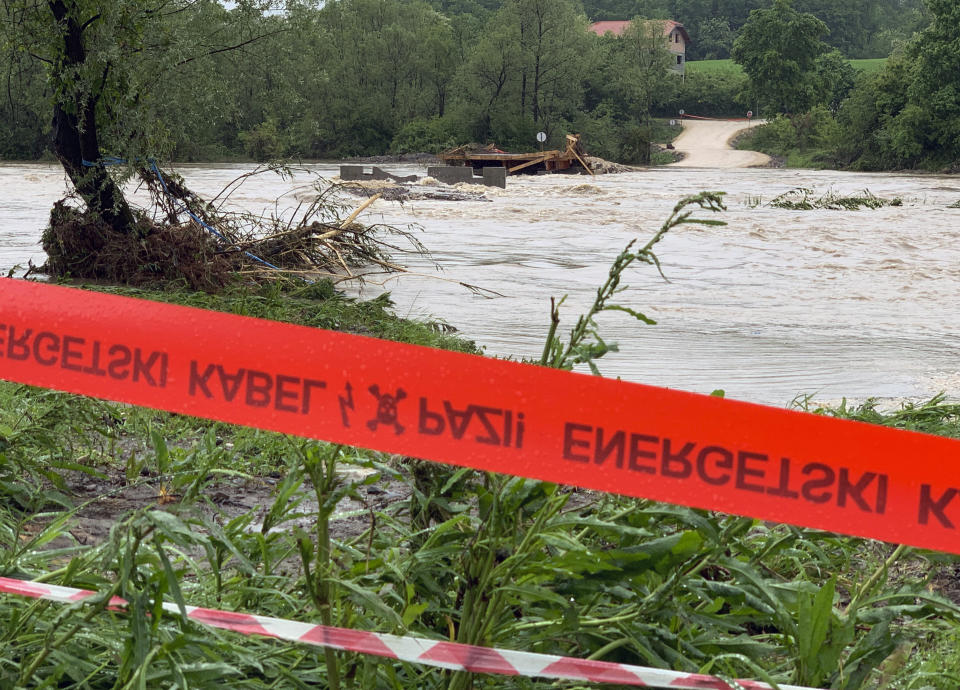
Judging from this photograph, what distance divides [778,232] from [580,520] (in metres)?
17.6

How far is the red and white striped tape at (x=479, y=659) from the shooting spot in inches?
71.2

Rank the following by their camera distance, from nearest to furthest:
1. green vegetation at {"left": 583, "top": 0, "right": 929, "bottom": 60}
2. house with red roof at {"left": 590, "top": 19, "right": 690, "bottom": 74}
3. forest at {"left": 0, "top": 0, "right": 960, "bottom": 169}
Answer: forest at {"left": 0, "top": 0, "right": 960, "bottom": 169} → house with red roof at {"left": 590, "top": 19, "right": 690, "bottom": 74} → green vegetation at {"left": 583, "top": 0, "right": 929, "bottom": 60}

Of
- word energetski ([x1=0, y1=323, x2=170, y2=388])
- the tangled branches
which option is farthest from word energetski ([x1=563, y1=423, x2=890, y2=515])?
the tangled branches

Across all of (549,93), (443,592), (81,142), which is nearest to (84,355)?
(443,592)

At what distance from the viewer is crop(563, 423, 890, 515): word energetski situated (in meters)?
2.02

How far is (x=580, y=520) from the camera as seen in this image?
1.90m

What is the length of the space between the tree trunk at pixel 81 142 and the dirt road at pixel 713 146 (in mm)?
48048

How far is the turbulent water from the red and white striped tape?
4238mm

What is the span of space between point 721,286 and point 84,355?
11.2m

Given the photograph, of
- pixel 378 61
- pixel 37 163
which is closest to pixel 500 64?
pixel 378 61

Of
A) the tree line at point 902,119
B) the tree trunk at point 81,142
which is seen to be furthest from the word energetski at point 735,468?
the tree line at point 902,119

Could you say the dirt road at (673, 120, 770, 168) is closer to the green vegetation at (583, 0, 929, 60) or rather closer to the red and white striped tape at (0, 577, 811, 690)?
the green vegetation at (583, 0, 929, 60)

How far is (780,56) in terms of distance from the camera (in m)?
74.9

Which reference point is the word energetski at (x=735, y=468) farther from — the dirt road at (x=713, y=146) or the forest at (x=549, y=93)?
the dirt road at (x=713, y=146)
